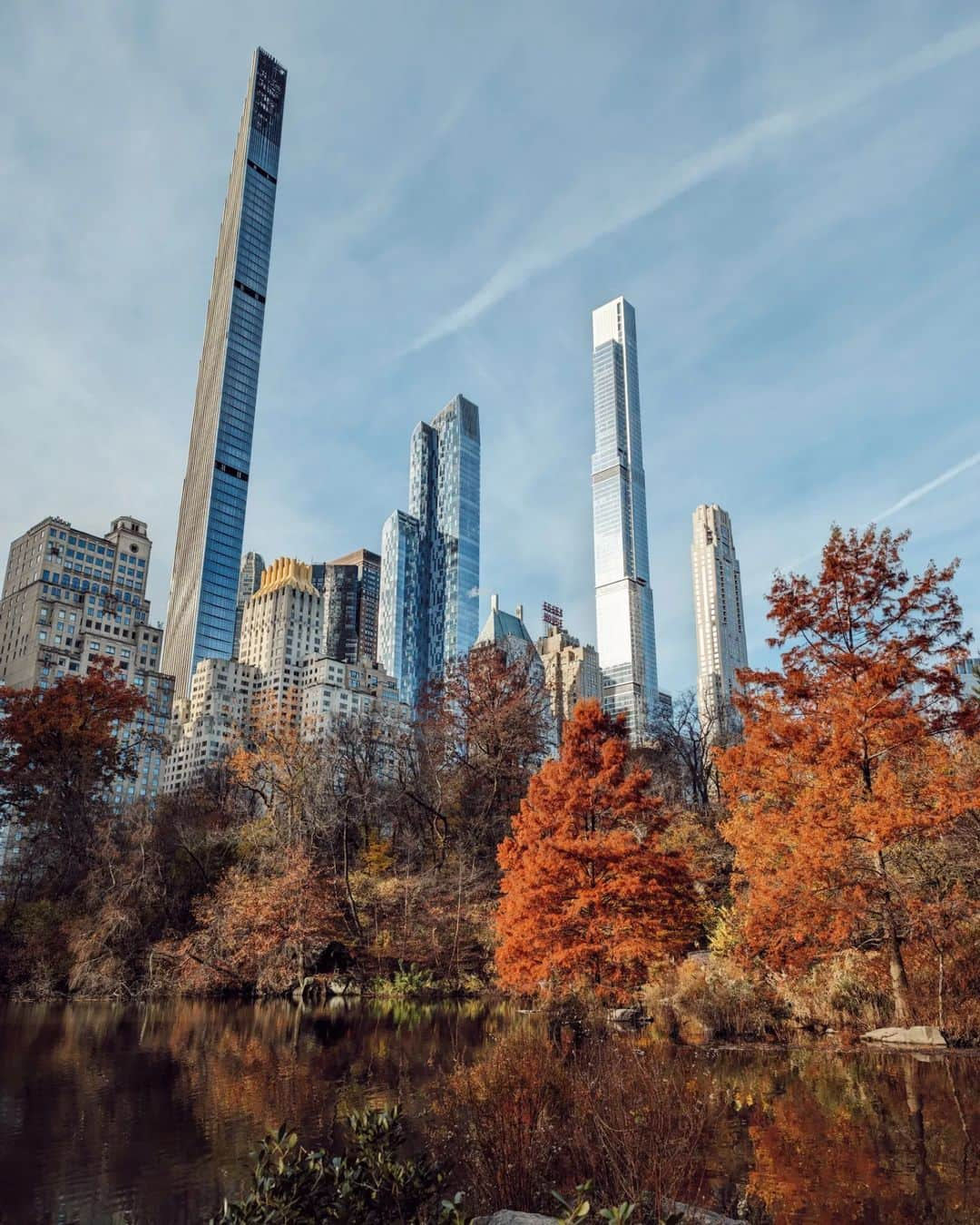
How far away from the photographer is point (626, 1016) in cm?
2366

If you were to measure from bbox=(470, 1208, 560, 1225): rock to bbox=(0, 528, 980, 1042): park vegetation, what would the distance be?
42.8ft

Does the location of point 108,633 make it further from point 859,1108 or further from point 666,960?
point 859,1108

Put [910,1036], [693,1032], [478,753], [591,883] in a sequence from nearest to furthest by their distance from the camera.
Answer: [910,1036] < [693,1032] < [591,883] < [478,753]

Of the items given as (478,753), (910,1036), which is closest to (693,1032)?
(910,1036)

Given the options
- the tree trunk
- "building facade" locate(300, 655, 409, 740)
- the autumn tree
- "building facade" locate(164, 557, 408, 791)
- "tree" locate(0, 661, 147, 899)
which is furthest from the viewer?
"building facade" locate(300, 655, 409, 740)

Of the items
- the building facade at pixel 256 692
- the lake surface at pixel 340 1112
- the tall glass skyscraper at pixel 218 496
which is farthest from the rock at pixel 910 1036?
the tall glass skyscraper at pixel 218 496

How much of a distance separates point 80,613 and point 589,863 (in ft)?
444

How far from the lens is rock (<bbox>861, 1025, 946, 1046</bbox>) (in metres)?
17.7

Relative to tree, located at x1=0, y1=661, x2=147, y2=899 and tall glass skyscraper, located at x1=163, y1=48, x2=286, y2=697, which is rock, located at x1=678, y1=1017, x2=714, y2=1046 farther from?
tall glass skyscraper, located at x1=163, y1=48, x2=286, y2=697

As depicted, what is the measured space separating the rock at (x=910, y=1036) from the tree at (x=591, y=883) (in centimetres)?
539

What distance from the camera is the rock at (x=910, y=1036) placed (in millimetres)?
17719

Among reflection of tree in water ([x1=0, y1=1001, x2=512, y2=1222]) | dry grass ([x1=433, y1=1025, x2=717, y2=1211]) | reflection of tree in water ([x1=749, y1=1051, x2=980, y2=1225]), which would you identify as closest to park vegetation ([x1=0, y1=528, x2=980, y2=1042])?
reflection of tree in water ([x1=749, y1=1051, x2=980, y2=1225])

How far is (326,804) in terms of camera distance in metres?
39.8

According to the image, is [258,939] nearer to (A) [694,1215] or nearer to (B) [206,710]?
(A) [694,1215]
